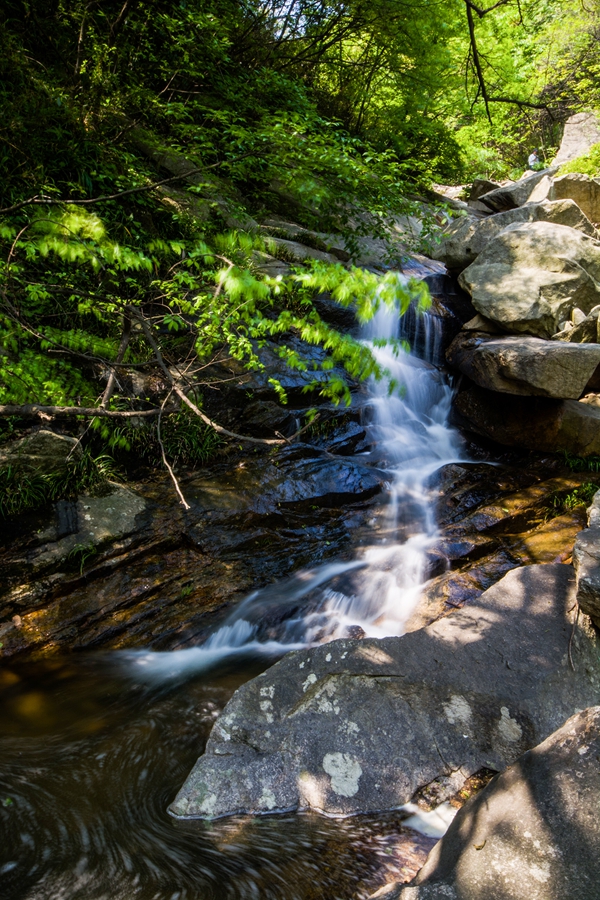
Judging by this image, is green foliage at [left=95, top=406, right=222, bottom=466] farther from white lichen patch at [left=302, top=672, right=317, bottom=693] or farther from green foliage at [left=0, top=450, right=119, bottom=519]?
white lichen patch at [left=302, top=672, right=317, bottom=693]

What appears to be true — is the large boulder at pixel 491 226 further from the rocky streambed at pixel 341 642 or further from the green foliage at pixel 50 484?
the green foliage at pixel 50 484

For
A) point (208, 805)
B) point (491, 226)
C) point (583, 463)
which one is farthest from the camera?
point (491, 226)

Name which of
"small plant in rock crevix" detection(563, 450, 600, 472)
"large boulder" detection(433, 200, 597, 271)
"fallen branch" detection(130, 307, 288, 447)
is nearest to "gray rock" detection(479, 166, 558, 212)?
"large boulder" detection(433, 200, 597, 271)

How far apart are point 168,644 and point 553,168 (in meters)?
15.0

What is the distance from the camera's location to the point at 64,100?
5820mm

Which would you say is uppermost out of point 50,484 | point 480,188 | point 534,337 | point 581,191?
point 480,188

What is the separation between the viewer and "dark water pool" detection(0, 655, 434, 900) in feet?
7.97

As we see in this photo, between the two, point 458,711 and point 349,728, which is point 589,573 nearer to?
point 458,711

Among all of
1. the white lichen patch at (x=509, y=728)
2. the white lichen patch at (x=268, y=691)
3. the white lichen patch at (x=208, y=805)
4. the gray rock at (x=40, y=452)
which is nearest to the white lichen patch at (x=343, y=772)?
the white lichen patch at (x=268, y=691)

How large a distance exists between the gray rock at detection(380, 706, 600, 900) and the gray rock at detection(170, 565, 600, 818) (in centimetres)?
102

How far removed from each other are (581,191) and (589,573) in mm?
10836

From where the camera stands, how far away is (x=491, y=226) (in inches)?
402

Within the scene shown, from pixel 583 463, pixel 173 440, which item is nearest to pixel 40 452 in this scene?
pixel 173 440

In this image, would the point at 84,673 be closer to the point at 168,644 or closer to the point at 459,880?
the point at 168,644
